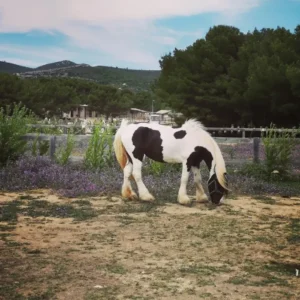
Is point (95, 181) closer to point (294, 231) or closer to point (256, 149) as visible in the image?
point (256, 149)

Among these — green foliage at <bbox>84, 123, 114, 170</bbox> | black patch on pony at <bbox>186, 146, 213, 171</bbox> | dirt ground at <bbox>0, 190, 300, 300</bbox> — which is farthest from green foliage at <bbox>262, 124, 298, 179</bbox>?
green foliage at <bbox>84, 123, 114, 170</bbox>

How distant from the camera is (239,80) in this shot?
1410 inches

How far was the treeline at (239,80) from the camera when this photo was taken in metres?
30.3

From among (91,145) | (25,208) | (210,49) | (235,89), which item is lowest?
(25,208)

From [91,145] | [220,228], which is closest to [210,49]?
[91,145]

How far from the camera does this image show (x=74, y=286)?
14.4 feet

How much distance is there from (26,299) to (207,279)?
181 cm

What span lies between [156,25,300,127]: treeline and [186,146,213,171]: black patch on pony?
18882mm

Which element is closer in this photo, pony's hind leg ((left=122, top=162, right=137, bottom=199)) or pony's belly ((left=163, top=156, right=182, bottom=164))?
pony's belly ((left=163, top=156, right=182, bottom=164))

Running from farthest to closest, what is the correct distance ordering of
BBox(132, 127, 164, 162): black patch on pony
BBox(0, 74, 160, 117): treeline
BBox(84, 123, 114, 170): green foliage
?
BBox(0, 74, 160, 117): treeline < BBox(84, 123, 114, 170): green foliage < BBox(132, 127, 164, 162): black patch on pony

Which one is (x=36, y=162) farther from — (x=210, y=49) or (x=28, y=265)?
(x=210, y=49)

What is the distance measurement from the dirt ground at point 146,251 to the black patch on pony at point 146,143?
1.11 m

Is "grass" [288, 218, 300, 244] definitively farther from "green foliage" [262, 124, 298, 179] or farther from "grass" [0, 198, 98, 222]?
"green foliage" [262, 124, 298, 179]

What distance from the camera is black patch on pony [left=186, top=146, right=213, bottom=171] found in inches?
358
